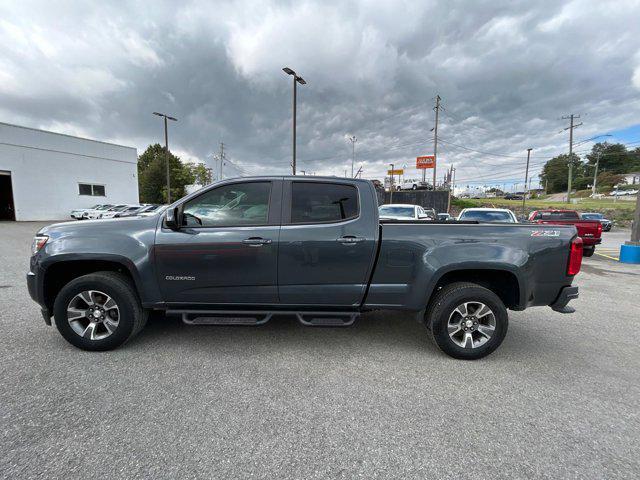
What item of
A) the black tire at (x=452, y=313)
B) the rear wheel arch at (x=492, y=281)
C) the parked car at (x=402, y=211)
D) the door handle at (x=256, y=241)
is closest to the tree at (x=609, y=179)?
the parked car at (x=402, y=211)

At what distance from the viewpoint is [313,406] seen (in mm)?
2570

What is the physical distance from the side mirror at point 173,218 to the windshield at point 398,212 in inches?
350

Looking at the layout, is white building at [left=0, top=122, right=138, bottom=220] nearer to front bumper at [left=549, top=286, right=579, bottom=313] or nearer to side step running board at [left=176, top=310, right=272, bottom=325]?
side step running board at [left=176, top=310, right=272, bottom=325]

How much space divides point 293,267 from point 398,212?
355 inches

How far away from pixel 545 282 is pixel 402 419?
216 centimetres

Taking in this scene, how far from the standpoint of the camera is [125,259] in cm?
333

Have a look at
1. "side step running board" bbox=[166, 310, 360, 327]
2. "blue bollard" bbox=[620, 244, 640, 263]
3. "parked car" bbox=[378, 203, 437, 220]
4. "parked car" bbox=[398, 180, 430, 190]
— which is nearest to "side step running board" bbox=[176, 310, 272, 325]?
"side step running board" bbox=[166, 310, 360, 327]

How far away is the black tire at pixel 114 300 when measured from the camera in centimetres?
334

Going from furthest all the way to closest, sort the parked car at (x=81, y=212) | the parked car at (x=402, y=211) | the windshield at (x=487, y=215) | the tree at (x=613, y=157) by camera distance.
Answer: the tree at (x=613, y=157) < the parked car at (x=81, y=212) < the parked car at (x=402, y=211) < the windshield at (x=487, y=215)

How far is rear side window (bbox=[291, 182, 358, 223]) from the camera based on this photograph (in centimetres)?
342

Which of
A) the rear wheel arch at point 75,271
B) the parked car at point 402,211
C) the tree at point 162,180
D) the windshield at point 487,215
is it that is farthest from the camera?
the tree at point 162,180

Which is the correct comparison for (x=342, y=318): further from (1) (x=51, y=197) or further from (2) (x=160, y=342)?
(1) (x=51, y=197)

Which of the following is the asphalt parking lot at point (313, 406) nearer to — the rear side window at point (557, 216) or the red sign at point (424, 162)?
the rear side window at point (557, 216)

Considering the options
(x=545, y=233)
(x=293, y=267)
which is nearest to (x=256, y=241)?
(x=293, y=267)
